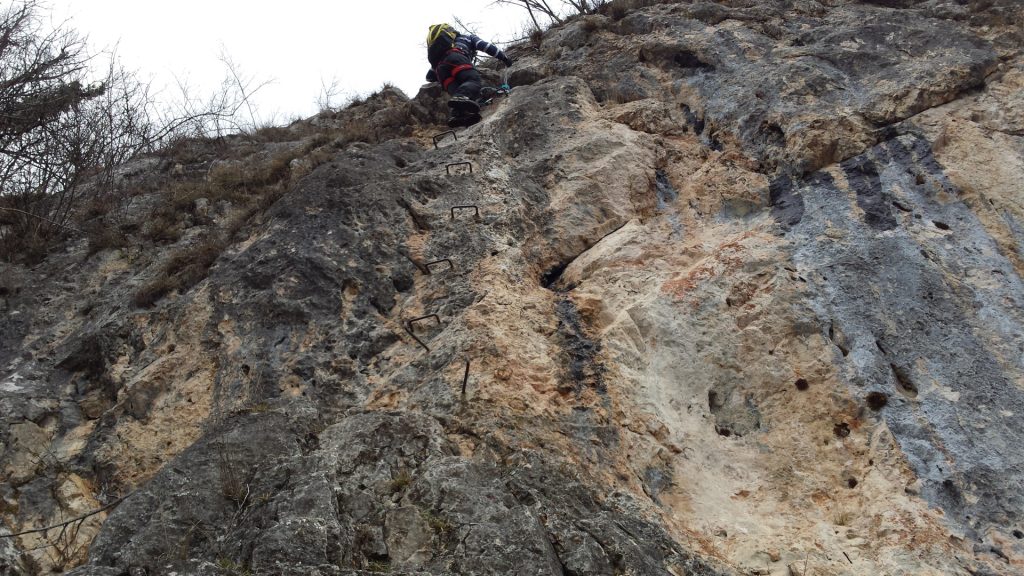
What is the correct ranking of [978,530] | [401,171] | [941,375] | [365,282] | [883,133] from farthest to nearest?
[401,171], [883,133], [365,282], [941,375], [978,530]

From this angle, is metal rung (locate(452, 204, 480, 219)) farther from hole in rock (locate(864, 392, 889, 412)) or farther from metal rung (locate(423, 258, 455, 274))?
hole in rock (locate(864, 392, 889, 412))

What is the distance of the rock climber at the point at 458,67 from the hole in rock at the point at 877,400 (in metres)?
5.39

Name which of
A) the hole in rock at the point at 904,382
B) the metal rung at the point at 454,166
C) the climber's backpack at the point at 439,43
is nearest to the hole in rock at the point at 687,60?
the climber's backpack at the point at 439,43

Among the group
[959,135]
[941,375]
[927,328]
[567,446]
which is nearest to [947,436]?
[941,375]

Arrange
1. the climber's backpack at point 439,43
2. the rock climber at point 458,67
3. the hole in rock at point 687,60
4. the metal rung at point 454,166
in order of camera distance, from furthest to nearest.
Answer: the climber's backpack at point 439,43 → the rock climber at point 458,67 → the hole in rock at point 687,60 → the metal rung at point 454,166

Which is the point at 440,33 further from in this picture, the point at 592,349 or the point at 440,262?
the point at 592,349

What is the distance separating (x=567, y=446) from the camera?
4.36 metres

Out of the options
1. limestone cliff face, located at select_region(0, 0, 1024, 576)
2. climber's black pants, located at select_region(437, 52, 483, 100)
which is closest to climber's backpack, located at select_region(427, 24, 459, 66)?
climber's black pants, located at select_region(437, 52, 483, 100)

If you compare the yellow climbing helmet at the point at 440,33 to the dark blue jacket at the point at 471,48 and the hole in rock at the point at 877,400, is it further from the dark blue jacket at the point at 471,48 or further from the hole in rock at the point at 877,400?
the hole in rock at the point at 877,400

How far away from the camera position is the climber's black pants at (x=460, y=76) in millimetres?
9078

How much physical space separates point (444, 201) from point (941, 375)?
4167 millimetres

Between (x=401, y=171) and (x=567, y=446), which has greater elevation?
(x=401, y=171)

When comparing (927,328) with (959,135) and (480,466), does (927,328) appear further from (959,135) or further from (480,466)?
(480,466)

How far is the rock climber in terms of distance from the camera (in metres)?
8.58
